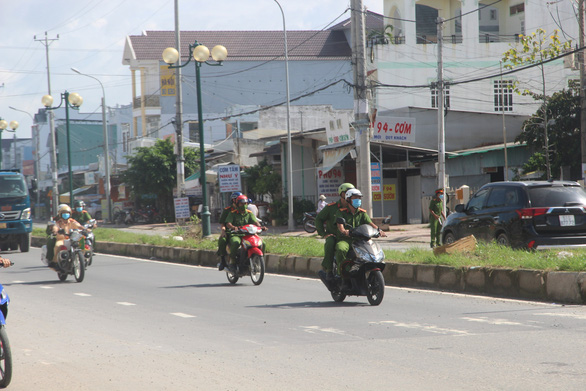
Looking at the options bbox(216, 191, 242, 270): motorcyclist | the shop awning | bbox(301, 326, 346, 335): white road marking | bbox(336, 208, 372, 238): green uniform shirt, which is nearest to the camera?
bbox(301, 326, 346, 335): white road marking

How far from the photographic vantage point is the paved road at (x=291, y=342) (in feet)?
19.4

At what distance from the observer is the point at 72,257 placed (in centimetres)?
1534

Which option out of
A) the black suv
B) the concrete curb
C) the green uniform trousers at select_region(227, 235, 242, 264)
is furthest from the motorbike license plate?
the green uniform trousers at select_region(227, 235, 242, 264)

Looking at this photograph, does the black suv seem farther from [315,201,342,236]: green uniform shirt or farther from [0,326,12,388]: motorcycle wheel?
[0,326,12,388]: motorcycle wheel

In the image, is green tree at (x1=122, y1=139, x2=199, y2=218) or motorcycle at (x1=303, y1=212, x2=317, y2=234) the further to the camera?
green tree at (x1=122, y1=139, x2=199, y2=218)

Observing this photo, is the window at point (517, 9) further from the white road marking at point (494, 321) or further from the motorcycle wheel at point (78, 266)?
the white road marking at point (494, 321)

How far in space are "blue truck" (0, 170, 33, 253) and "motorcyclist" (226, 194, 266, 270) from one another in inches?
623

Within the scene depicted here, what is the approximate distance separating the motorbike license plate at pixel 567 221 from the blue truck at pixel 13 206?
1992 centimetres

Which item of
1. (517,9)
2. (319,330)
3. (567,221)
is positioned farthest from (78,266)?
(517,9)

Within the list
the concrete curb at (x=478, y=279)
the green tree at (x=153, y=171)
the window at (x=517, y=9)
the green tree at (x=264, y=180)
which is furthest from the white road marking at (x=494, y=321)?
the window at (x=517, y=9)

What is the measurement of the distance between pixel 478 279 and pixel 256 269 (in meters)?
4.05

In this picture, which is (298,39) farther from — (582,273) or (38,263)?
(582,273)

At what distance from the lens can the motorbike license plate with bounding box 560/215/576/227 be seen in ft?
44.5

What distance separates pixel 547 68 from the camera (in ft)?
155
